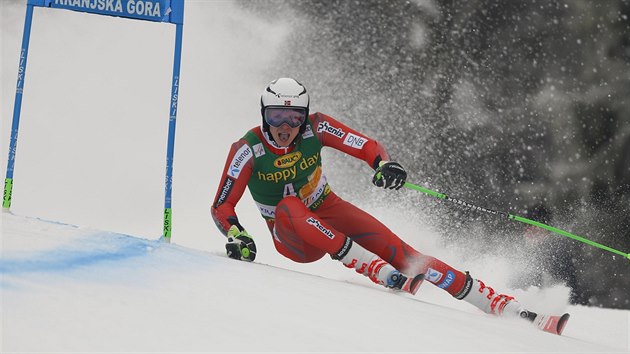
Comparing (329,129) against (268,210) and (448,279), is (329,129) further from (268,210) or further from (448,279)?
(448,279)

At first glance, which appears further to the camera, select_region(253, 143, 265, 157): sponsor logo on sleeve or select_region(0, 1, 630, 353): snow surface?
select_region(253, 143, 265, 157): sponsor logo on sleeve

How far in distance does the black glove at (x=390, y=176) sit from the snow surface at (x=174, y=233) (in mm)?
630

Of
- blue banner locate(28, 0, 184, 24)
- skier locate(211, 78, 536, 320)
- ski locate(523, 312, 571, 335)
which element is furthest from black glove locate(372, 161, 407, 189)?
blue banner locate(28, 0, 184, 24)

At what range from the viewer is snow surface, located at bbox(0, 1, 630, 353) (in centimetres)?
282

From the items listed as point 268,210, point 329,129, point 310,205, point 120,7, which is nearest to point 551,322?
point 310,205

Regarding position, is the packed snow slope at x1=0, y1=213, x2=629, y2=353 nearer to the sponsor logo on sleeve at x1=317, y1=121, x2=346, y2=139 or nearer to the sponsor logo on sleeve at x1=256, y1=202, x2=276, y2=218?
the sponsor logo on sleeve at x1=256, y1=202, x2=276, y2=218

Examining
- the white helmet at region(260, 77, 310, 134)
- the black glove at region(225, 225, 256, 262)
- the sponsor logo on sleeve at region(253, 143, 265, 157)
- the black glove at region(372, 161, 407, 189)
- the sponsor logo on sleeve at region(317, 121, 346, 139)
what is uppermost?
the white helmet at region(260, 77, 310, 134)

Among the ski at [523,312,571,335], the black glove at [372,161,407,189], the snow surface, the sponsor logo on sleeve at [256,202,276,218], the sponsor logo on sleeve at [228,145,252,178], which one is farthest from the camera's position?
the sponsor logo on sleeve at [256,202,276,218]

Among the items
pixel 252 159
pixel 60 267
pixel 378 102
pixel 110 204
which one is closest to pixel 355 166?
pixel 378 102

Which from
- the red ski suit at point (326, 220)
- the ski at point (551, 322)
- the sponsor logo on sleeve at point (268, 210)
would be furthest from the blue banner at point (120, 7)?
the ski at point (551, 322)

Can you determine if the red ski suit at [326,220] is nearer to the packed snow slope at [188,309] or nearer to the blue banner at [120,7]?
the packed snow slope at [188,309]

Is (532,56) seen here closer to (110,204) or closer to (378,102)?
(378,102)

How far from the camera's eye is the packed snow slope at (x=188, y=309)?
2.54 meters

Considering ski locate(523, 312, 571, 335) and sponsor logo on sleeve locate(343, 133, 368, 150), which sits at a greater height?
sponsor logo on sleeve locate(343, 133, 368, 150)
